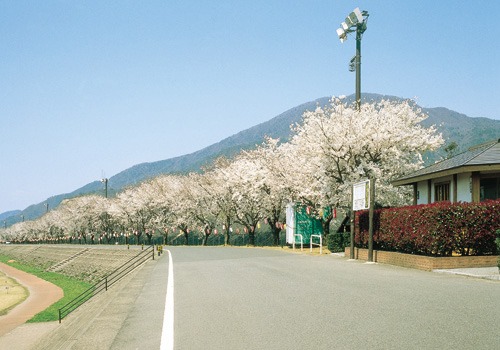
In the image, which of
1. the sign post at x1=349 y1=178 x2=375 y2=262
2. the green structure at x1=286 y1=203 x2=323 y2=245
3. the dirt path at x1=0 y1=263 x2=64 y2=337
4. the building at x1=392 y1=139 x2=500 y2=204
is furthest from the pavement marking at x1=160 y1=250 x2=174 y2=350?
the green structure at x1=286 y1=203 x2=323 y2=245

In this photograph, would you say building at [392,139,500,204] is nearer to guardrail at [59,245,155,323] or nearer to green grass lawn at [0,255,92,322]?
guardrail at [59,245,155,323]

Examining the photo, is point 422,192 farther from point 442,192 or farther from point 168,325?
point 168,325

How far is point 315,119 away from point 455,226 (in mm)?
15292

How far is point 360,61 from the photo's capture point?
103 feet

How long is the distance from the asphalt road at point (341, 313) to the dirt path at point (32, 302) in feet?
76.8

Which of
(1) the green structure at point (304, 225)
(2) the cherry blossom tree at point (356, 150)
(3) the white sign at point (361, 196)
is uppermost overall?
(2) the cherry blossom tree at point (356, 150)

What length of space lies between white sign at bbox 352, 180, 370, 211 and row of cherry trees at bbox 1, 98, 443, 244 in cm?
710

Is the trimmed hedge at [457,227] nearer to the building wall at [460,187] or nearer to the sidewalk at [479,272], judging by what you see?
the sidewalk at [479,272]

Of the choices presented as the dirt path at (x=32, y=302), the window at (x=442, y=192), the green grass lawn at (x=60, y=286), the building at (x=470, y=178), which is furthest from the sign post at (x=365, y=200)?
the dirt path at (x=32, y=302)

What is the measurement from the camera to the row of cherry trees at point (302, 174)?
3095cm

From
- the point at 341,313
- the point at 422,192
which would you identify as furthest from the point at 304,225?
the point at 341,313

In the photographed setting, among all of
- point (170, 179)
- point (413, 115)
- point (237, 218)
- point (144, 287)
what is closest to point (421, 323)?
point (144, 287)

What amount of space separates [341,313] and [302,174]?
28.0 m

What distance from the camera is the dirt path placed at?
34719 mm
